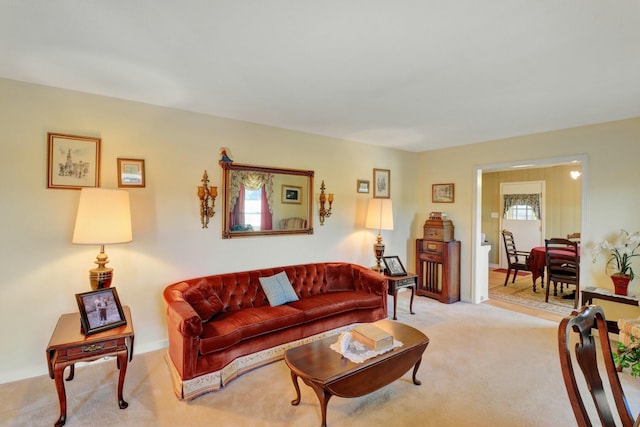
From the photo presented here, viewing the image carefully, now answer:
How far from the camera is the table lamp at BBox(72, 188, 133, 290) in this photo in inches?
92.8

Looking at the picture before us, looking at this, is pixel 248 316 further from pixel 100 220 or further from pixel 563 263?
pixel 563 263

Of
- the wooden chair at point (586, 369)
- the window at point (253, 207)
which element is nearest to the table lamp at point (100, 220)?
the window at point (253, 207)

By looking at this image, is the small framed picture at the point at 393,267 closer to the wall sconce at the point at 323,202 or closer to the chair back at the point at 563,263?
the wall sconce at the point at 323,202

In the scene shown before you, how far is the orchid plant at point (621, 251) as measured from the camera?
3.33 m

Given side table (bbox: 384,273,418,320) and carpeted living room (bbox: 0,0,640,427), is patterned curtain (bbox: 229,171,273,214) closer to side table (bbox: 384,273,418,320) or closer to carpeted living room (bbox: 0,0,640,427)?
carpeted living room (bbox: 0,0,640,427)

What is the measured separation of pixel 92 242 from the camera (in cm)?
235

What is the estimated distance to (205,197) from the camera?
331 cm

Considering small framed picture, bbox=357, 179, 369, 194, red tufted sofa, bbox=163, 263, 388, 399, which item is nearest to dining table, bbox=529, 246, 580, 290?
small framed picture, bbox=357, 179, 369, 194

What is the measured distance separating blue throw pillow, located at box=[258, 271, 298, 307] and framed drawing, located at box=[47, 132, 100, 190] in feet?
5.99

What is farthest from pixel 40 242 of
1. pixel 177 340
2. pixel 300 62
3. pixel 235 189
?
pixel 300 62

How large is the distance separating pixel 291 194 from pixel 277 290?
1240 millimetres

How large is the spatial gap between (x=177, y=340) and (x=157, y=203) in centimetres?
135

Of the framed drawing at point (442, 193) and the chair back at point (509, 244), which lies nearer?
the framed drawing at point (442, 193)

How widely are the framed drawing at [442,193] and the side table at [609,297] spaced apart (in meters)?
2.09
